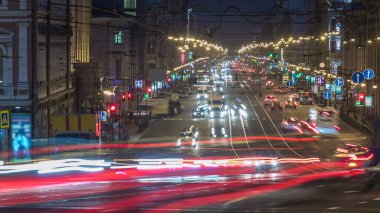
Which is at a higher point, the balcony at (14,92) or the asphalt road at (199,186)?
the balcony at (14,92)

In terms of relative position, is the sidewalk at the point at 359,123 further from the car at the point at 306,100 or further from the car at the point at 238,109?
the car at the point at 306,100

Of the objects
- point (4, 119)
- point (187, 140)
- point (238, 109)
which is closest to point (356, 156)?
point (187, 140)

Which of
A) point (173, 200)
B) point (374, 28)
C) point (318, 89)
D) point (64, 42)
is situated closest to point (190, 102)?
point (318, 89)

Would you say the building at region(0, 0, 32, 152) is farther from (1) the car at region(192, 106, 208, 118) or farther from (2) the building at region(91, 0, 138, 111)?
(2) the building at region(91, 0, 138, 111)

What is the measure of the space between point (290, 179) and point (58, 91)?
23524mm

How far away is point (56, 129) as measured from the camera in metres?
44.1

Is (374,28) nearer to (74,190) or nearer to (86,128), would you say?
(86,128)

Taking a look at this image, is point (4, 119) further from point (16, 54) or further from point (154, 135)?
point (154, 135)

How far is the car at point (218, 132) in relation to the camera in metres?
60.7

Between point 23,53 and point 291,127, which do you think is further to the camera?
point 291,127

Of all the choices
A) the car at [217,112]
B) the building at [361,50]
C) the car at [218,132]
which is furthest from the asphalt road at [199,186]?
the car at [217,112]

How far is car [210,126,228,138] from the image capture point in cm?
6066

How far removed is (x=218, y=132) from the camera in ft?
207

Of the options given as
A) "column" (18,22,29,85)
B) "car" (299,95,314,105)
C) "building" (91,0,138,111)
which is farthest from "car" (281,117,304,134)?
"car" (299,95,314,105)
